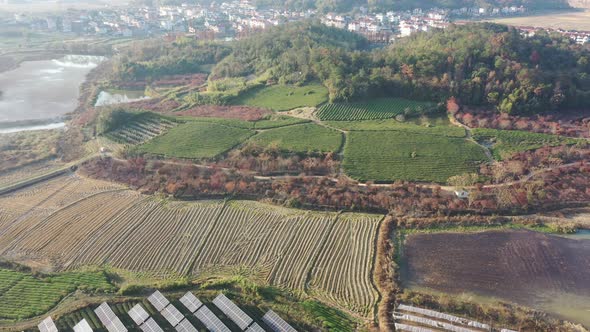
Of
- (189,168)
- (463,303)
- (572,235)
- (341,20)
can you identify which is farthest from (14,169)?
(341,20)

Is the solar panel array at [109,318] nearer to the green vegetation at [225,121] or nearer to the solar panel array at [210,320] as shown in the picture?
the solar panel array at [210,320]

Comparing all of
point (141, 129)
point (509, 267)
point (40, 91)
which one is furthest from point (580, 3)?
point (40, 91)

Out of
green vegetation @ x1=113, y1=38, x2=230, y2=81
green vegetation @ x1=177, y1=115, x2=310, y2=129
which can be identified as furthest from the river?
green vegetation @ x1=177, y1=115, x2=310, y2=129

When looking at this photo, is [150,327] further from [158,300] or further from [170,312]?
[158,300]

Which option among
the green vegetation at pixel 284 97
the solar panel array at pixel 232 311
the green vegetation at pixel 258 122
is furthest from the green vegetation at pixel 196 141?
the solar panel array at pixel 232 311

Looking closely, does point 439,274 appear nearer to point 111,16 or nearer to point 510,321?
point 510,321
